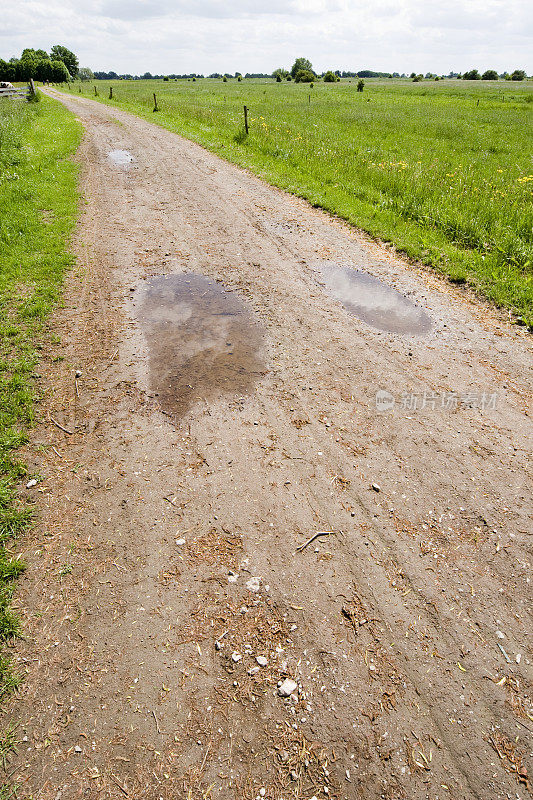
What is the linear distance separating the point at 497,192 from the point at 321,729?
1335 centimetres

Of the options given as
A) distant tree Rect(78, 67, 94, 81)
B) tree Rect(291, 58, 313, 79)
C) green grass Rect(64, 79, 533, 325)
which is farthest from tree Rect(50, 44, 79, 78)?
green grass Rect(64, 79, 533, 325)

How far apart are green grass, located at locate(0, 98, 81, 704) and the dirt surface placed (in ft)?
0.63

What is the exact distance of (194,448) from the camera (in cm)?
440

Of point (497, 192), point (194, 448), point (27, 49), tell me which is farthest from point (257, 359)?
point (27, 49)

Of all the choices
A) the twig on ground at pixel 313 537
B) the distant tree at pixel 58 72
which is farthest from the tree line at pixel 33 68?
the twig on ground at pixel 313 537

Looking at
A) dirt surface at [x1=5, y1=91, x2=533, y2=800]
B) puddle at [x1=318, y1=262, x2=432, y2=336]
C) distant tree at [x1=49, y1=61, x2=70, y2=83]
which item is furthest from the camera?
distant tree at [x1=49, y1=61, x2=70, y2=83]

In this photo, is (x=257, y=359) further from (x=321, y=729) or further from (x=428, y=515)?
(x=321, y=729)

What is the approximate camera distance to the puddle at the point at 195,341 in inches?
203

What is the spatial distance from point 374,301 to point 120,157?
1371 centimetres

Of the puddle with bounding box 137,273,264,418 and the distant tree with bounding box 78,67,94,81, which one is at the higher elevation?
the distant tree with bounding box 78,67,94,81

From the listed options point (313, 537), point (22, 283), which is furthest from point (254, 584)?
point (22, 283)

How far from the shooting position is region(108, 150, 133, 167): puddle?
49.1 feet

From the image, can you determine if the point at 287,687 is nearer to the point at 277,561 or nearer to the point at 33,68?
the point at 277,561

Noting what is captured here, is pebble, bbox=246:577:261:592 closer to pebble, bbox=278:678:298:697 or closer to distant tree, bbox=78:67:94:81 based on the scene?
pebble, bbox=278:678:298:697
